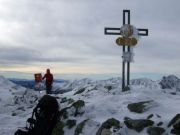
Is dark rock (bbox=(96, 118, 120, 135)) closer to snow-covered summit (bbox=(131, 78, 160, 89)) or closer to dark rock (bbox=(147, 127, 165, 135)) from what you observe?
dark rock (bbox=(147, 127, 165, 135))

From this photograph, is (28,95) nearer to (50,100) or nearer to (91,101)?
(91,101)

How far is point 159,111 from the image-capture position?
17.2 metres

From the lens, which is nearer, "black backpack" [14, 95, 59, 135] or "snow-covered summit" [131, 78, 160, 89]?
"black backpack" [14, 95, 59, 135]

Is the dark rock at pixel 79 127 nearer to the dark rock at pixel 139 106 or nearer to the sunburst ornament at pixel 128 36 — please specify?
the dark rock at pixel 139 106

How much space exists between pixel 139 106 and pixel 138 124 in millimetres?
2023

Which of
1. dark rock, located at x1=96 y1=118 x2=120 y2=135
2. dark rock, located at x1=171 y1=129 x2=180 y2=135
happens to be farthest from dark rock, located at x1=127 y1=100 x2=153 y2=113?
dark rock, located at x1=171 y1=129 x2=180 y2=135

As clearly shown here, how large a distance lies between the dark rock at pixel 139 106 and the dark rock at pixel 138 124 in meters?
1.39

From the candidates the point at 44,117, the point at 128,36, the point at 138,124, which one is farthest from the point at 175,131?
the point at 128,36

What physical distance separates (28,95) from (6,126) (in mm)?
11809

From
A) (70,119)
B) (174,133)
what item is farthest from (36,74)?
(174,133)

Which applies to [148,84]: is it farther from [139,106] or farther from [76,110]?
[139,106]

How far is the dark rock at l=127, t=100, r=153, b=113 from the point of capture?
1767 cm

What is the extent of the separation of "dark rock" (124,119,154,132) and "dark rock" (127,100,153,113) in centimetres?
139

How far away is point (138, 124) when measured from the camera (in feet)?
52.6
